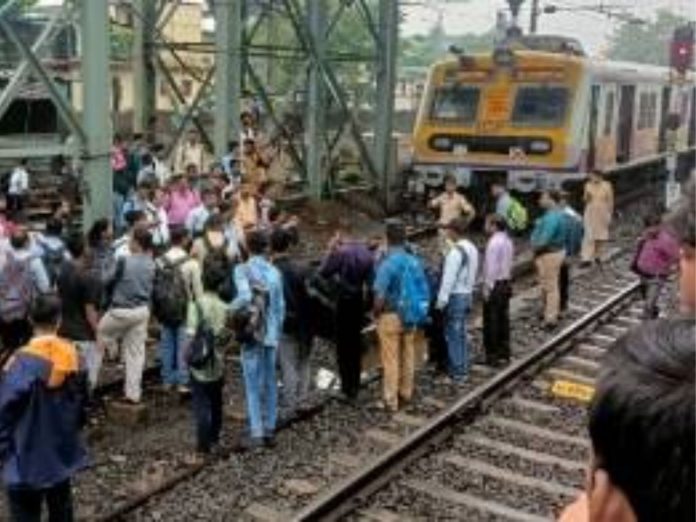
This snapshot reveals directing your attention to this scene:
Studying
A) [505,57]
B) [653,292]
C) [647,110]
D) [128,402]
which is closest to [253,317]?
[128,402]

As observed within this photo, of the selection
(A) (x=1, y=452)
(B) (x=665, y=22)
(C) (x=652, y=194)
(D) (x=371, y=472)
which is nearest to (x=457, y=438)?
(D) (x=371, y=472)

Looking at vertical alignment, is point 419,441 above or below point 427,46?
below

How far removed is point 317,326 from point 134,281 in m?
1.60

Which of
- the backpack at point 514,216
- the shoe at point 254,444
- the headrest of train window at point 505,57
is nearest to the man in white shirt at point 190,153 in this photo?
the backpack at point 514,216

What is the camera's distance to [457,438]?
8.55 metres

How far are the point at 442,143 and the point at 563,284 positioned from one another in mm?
7202

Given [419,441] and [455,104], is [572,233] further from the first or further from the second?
[455,104]

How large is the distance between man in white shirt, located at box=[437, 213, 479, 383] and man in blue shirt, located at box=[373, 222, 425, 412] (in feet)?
2.07

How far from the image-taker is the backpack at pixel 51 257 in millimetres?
9250

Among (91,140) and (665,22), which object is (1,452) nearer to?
→ (91,140)

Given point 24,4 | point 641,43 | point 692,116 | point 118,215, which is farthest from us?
point 641,43

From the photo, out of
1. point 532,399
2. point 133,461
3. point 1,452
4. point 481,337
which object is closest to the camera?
point 1,452

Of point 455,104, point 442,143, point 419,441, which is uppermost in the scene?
point 455,104

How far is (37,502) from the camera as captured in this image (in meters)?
5.96
